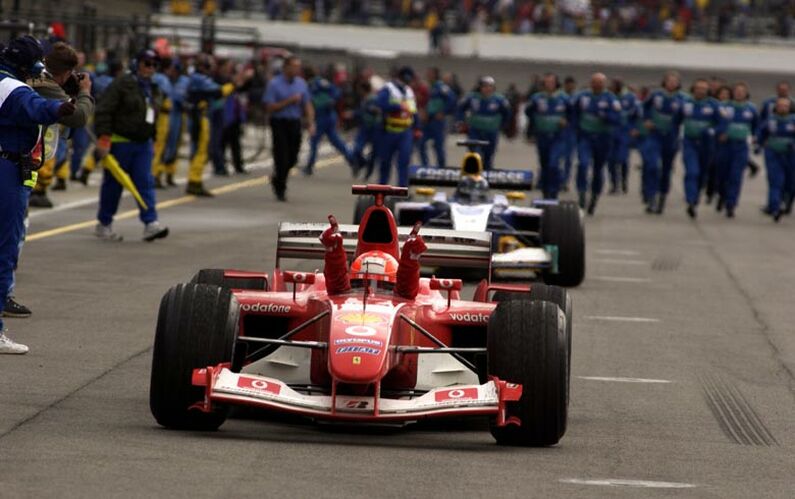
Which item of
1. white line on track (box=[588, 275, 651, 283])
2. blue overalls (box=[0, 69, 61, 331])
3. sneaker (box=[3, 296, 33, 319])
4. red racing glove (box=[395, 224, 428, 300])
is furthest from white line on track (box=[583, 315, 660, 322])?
red racing glove (box=[395, 224, 428, 300])

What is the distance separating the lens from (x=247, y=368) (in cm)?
948

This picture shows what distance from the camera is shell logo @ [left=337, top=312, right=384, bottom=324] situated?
887 cm

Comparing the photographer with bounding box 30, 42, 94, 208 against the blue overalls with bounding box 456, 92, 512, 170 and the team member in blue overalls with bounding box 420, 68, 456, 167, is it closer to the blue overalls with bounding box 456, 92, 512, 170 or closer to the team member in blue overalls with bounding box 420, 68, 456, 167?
the blue overalls with bounding box 456, 92, 512, 170

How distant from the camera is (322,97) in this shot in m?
36.2

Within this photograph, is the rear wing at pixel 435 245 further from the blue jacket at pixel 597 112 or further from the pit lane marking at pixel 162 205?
the blue jacket at pixel 597 112

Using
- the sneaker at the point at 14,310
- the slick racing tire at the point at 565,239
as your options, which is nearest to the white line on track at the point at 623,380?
the sneaker at the point at 14,310

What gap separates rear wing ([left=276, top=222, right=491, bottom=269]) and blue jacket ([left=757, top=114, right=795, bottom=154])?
1765cm

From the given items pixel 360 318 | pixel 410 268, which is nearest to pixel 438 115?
pixel 410 268

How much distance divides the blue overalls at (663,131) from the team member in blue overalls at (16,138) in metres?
17.9

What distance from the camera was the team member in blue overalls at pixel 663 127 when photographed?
92.9 ft

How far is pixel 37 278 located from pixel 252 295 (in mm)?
6747

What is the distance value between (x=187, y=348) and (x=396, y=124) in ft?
64.4

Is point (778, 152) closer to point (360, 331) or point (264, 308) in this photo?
point (264, 308)

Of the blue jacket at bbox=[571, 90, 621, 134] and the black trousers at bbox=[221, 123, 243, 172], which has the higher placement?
the blue jacket at bbox=[571, 90, 621, 134]
